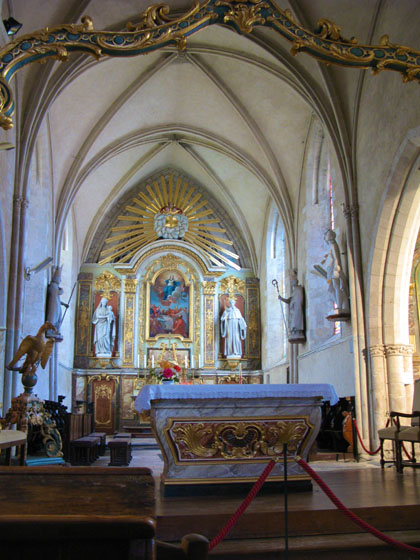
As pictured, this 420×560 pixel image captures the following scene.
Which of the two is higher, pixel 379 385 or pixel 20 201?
pixel 20 201

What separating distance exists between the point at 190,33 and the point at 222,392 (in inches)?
119

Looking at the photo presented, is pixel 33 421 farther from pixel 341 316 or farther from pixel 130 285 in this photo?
pixel 130 285

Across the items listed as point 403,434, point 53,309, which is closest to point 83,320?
point 53,309

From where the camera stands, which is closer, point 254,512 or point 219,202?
point 254,512

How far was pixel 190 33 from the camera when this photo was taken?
4.63 metres

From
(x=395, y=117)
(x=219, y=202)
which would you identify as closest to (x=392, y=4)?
(x=395, y=117)

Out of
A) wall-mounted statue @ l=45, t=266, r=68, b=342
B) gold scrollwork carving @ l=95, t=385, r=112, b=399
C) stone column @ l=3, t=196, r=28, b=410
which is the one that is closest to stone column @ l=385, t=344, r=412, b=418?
stone column @ l=3, t=196, r=28, b=410

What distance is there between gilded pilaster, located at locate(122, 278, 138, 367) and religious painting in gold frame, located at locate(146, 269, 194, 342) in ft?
1.57

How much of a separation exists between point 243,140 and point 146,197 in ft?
14.7

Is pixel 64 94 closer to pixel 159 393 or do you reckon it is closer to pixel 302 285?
pixel 302 285

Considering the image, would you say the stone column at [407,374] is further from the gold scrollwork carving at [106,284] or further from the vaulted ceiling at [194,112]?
the gold scrollwork carving at [106,284]

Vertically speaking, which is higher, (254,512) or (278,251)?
(278,251)

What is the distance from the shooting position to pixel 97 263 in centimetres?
1812

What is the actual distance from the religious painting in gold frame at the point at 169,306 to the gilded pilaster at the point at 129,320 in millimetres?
477
